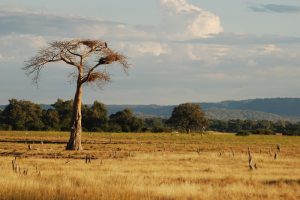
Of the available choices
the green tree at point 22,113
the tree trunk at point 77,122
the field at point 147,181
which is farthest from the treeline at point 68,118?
the field at point 147,181

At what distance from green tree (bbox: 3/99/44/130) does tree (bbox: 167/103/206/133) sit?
32516 millimetres

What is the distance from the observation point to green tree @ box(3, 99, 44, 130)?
126 meters

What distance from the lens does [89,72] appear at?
4966 cm

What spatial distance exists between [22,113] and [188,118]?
3897cm

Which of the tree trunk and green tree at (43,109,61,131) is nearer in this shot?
the tree trunk

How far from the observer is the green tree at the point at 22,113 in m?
126

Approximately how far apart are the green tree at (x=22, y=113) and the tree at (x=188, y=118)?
32.5 m

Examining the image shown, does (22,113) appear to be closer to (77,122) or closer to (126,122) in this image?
(126,122)

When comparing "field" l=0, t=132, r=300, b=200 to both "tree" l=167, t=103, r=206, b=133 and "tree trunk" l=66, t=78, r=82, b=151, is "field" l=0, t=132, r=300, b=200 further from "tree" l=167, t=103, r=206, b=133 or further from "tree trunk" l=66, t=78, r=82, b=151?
"tree" l=167, t=103, r=206, b=133

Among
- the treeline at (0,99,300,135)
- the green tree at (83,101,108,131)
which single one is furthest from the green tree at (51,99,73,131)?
the green tree at (83,101,108,131)

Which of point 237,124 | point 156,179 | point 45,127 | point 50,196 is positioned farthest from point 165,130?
point 50,196

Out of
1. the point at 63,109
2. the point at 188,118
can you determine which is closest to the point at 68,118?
the point at 63,109

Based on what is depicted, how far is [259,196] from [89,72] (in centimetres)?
3129

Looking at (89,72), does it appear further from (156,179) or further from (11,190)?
(11,190)
